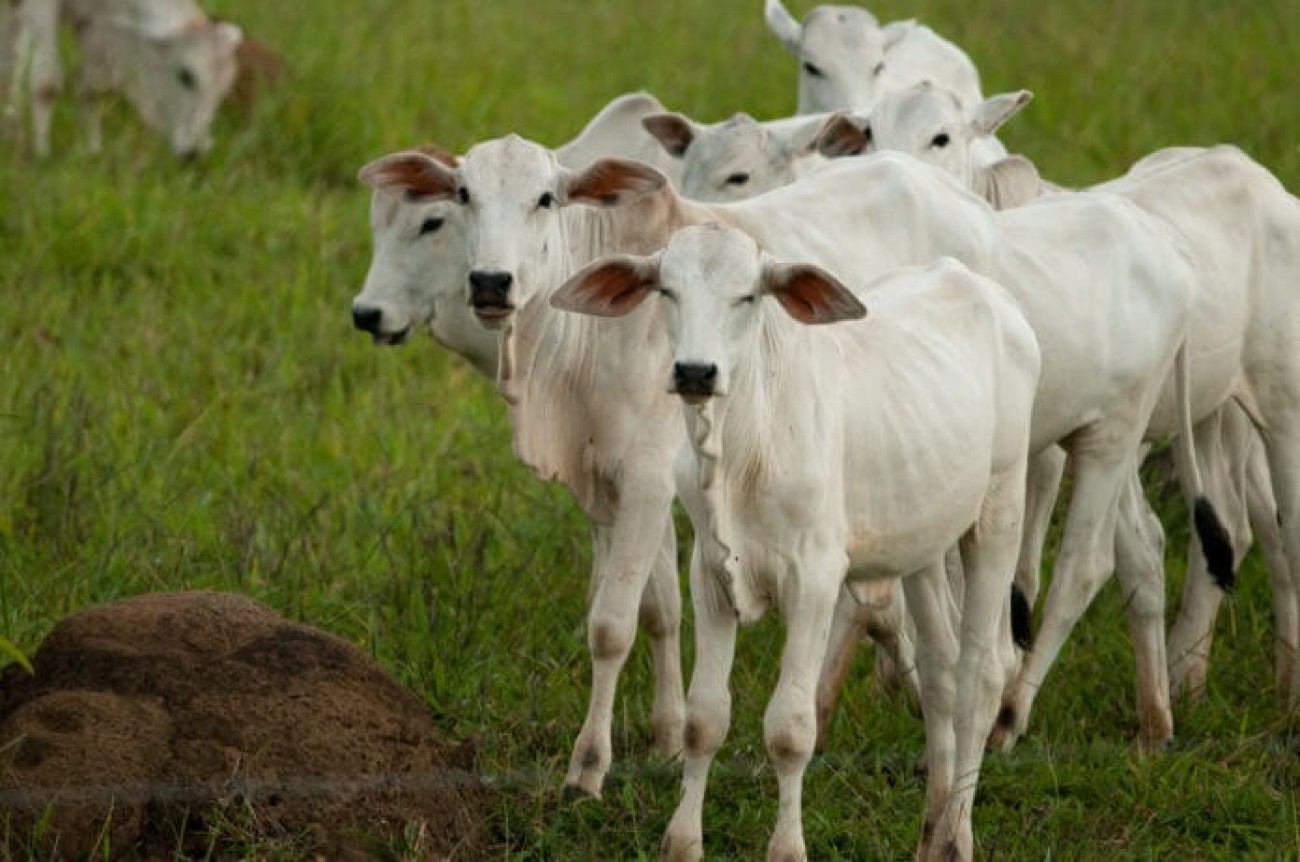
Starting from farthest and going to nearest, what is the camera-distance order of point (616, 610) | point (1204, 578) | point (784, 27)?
point (784, 27) < point (1204, 578) < point (616, 610)

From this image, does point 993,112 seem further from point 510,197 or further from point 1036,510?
point 510,197

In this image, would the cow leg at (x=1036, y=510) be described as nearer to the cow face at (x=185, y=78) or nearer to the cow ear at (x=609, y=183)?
the cow ear at (x=609, y=183)

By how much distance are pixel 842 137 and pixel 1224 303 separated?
1.32 metres

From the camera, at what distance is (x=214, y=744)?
5.55 m

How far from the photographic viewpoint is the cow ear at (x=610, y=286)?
5434mm

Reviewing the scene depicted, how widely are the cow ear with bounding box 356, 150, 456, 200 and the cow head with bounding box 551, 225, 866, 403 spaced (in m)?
1.02

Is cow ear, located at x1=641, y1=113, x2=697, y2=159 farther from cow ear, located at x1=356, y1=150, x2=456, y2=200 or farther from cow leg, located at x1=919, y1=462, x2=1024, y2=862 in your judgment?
cow leg, located at x1=919, y1=462, x2=1024, y2=862

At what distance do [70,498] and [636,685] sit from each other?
5.64 feet

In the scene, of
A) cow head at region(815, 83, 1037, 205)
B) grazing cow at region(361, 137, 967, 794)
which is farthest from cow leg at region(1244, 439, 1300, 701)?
grazing cow at region(361, 137, 967, 794)

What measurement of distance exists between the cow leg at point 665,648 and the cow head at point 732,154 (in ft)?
4.54

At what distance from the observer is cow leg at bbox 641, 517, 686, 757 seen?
6.70 m

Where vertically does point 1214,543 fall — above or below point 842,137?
below

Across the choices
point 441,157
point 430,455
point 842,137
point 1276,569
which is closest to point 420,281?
point 441,157

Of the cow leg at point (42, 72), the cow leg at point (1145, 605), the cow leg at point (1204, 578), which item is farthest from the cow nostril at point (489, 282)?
the cow leg at point (42, 72)
